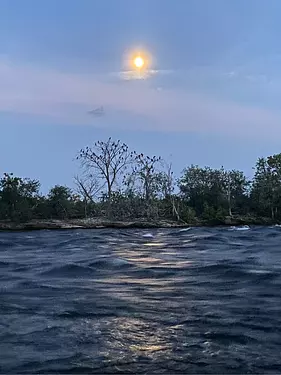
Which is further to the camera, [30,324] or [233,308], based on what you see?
[233,308]

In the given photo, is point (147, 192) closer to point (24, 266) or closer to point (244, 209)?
point (244, 209)

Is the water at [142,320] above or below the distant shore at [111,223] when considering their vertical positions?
below

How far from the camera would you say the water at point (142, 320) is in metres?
4.96

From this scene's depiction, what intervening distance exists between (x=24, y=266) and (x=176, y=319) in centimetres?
704

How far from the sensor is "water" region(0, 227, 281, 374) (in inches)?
195

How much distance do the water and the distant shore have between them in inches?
1036

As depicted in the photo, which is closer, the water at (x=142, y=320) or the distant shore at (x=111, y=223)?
the water at (x=142, y=320)

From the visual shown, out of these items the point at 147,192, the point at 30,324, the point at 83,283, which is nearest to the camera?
the point at 30,324

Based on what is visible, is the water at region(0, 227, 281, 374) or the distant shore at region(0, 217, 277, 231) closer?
the water at region(0, 227, 281, 374)

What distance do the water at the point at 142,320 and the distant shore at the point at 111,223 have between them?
86.3 ft

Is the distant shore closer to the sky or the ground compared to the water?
closer to the sky

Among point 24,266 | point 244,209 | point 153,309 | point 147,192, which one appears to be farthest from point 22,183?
point 153,309

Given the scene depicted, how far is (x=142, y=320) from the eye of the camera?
21.5ft

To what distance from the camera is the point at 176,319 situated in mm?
6555
